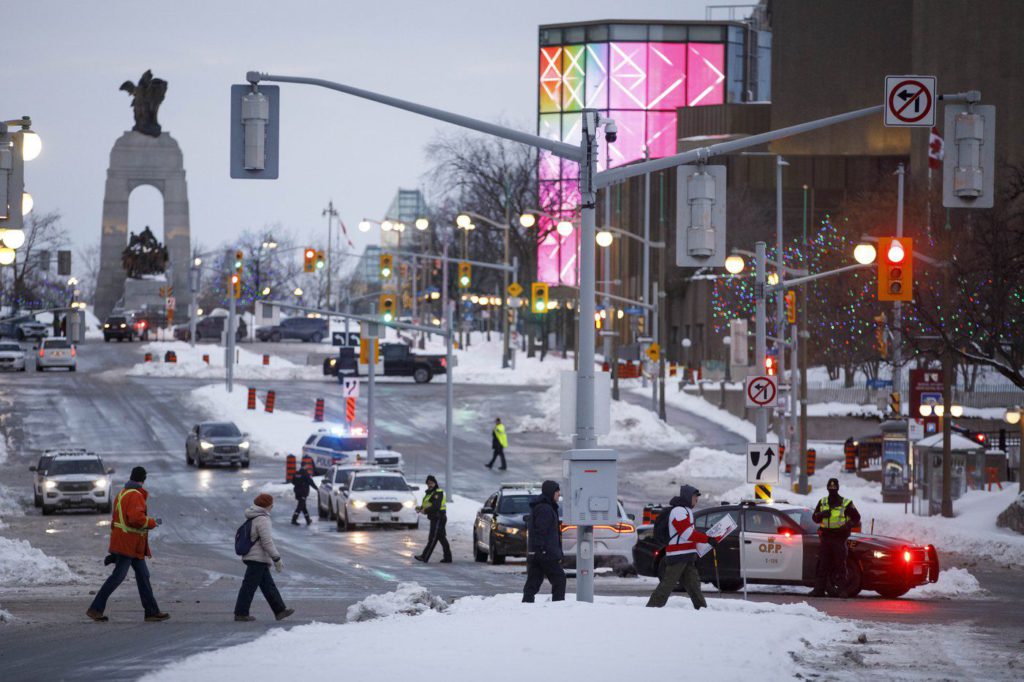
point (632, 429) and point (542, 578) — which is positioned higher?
point (632, 429)

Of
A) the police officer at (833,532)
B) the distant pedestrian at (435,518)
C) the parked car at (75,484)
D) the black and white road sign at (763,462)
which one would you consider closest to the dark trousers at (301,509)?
the parked car at (75,484)

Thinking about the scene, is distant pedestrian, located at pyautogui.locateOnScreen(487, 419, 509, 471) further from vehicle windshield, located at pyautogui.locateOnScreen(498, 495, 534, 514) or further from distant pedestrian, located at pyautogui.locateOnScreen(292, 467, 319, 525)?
vehicle windshield, located at pyautogui.locateOnScreen(498, 495, 534, 514)

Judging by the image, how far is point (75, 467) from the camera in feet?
120

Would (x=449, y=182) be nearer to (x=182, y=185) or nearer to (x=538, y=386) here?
(x=182, y=185)

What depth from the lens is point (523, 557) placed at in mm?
27078

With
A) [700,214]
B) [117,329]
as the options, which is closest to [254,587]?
[700,214]

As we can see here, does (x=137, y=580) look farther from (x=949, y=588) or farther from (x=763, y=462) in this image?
(x=949, y=588)

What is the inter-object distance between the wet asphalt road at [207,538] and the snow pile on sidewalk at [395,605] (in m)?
1.05

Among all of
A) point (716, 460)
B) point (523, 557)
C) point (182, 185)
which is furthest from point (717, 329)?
point (523, 557)

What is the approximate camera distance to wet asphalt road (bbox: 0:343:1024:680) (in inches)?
614

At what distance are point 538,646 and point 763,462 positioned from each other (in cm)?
1176

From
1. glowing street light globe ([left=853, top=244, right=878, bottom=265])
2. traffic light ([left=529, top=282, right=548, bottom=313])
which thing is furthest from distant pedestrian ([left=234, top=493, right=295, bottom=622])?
→ traffic light ([left=529, top=282, right=548, bottom=313])

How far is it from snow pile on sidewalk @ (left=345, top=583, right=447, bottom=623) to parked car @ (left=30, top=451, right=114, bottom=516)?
69.1 ft

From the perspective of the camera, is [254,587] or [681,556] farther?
[254,587]
